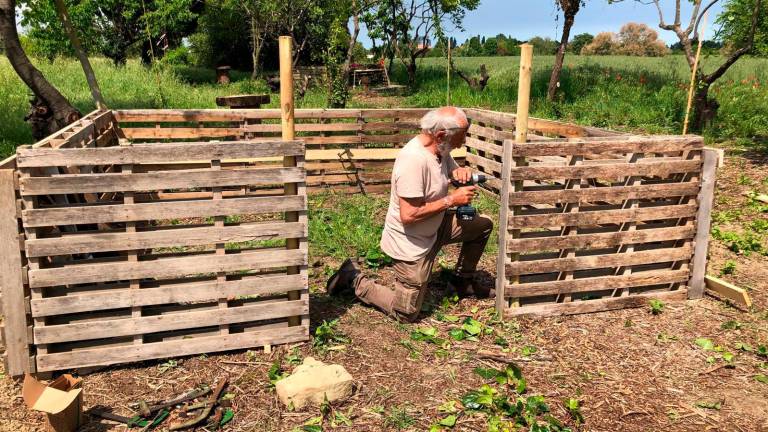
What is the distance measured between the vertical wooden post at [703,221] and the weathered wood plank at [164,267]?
3861mm

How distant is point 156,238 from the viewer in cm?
445

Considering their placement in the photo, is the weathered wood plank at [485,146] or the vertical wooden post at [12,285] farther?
the weathered wood plank at [485,146]

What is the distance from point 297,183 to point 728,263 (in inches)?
204

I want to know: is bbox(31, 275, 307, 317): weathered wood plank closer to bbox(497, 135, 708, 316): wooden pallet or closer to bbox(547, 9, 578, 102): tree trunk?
bbox(497, 135, 708, 316): wooden pallet

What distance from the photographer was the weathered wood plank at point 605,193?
17.3ft

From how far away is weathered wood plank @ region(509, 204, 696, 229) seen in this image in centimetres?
532

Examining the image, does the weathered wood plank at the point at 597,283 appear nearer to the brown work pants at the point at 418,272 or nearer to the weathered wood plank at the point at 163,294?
the brown work pants at the point at 418,272

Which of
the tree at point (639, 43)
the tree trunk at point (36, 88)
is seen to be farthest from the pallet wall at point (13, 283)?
the tree at point (639, 43)

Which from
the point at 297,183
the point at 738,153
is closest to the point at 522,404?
the point at 297,183

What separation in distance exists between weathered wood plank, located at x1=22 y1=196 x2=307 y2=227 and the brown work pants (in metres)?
1.18

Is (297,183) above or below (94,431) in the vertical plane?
above

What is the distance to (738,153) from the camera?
37.5ft

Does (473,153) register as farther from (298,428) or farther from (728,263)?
(298,428)

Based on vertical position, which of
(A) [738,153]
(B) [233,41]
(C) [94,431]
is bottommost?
(C) [94,431]
